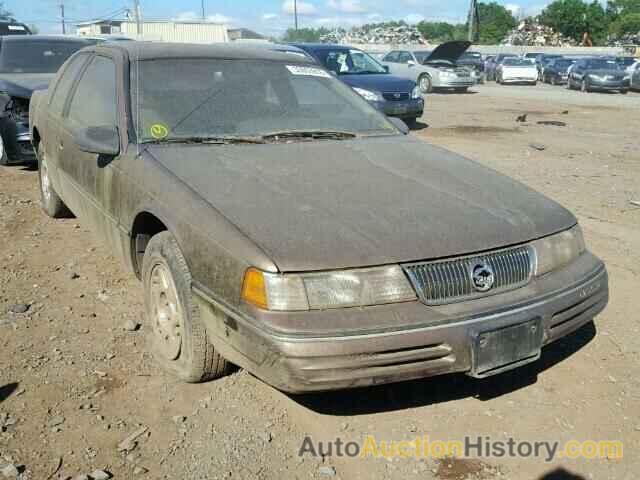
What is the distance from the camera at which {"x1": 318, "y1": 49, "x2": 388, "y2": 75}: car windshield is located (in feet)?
41.2

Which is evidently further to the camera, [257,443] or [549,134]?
[549,134]

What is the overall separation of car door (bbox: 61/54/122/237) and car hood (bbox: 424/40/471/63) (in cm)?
1941

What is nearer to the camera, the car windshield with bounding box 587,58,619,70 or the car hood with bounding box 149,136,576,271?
the car hood with bounding box 149,136,576,271

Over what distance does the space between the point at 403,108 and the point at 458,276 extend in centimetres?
992

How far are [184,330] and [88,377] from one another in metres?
0.62

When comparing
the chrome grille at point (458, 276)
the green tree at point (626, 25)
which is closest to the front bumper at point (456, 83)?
the chrome grille at point (458, 276)

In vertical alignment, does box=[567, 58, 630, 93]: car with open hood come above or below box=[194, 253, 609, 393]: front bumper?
above

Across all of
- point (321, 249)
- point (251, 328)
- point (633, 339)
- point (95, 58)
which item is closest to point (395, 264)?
point (321, 249)

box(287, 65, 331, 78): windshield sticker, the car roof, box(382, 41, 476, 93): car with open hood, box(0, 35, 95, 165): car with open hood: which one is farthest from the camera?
box(382, 41, 476, 93): car with open hood

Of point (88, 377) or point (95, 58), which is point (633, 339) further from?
point (95, 58)

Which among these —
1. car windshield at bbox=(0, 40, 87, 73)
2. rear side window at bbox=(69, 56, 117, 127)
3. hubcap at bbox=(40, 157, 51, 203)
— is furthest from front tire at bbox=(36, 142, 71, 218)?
car windshield at bbox=(0, 40, 87, 73)

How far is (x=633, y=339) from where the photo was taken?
364cm

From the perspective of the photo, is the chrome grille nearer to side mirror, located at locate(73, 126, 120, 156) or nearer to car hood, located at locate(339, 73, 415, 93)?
side mirror, located at locate(73, 126, 120, 156)

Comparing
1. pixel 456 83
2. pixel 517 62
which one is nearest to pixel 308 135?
pixel 456 83
